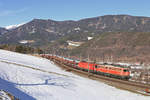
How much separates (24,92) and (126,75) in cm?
3384

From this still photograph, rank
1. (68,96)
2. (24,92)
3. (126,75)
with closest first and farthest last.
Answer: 1. (24,92)
2. (68,96)
3. (126,75)

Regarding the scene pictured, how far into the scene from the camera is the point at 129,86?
39.8 metres

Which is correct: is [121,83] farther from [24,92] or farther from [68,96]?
[24,92]

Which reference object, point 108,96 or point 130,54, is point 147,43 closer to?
point 130,54

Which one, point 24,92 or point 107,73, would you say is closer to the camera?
point 24,92

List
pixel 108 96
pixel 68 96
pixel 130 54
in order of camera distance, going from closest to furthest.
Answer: pixel 68 96 → pixel 108 96 → pixel 130 54

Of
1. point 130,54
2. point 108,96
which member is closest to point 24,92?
point 108,96

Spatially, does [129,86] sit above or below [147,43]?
below

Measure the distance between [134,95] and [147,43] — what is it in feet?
563

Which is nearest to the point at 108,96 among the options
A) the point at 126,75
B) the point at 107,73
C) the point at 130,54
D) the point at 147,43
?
the point at 126,75

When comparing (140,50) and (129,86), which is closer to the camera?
(129,86)

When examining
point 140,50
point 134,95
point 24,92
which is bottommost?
point 134,95

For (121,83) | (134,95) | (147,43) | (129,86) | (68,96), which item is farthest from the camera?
(147,43)

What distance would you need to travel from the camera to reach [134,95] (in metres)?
33.2
